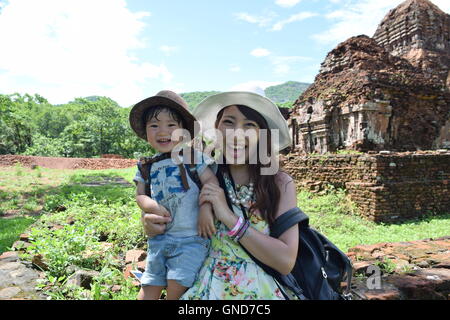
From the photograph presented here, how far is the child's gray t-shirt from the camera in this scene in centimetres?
147

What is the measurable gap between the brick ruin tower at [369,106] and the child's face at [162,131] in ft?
30.9

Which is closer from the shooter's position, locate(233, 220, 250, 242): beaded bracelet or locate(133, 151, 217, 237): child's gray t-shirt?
locate(233, 220, 250, 242): beaded bracelet

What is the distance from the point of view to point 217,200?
4.42 feet

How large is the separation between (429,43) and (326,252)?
18.6m

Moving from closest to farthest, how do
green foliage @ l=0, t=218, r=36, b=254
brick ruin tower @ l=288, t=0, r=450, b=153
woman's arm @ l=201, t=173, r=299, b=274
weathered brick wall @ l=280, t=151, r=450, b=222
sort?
woman's arm @ l=201, t=173, r=299, b=274 < green foliage @ l=0, t=218, r=36, b=254 < weathered brick wall @ l=280, t=151, r=450, b=222 < brick ruin tower @ l=288, t=0, r=450, b=153

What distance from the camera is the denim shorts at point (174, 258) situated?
1.39 metres

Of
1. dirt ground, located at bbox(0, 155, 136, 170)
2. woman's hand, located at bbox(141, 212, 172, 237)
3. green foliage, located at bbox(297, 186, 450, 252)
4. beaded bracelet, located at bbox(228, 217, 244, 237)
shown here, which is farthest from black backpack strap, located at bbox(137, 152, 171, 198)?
dirt ground, located at bbox(0, 155, 136, 170)

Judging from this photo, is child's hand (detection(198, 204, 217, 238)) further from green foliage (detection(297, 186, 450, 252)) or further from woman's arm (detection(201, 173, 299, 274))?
green foliage (detection(297, 186, 450, 252))

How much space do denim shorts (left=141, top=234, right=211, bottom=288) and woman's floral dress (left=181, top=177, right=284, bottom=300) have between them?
5 cm

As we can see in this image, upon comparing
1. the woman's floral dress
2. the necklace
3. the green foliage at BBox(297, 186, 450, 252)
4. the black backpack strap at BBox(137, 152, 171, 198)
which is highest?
the black backpack strap at BBox(137, 152, 171, 198)

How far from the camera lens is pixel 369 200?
23.4 ft

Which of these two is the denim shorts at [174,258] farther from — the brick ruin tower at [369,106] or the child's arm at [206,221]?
the brick ruin tower at [369,106]

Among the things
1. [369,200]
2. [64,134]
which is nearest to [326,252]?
[369,200]
